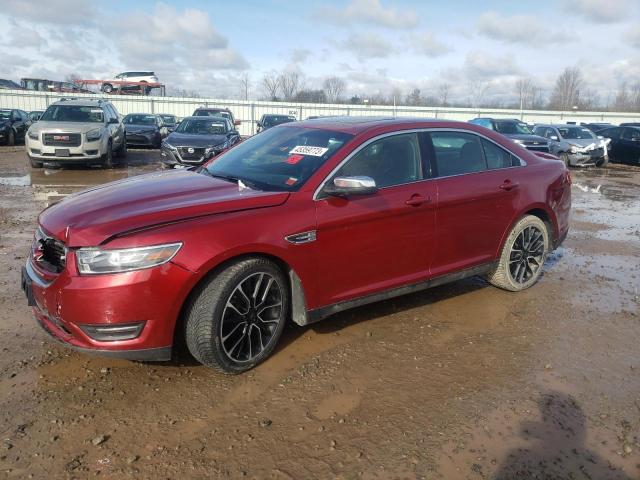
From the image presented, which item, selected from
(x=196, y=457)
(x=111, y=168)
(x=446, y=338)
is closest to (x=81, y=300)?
(x=196, y=457)

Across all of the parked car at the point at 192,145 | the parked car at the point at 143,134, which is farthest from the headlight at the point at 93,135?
the parked car at the point at 143,134

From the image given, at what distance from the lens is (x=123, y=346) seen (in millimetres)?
2963

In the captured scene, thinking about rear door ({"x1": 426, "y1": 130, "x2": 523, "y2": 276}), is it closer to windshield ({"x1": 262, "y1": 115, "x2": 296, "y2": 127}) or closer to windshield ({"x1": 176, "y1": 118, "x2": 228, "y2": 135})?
windshield ({"x1": 176, "y1": 118, "x2": 228, "y2": 135})

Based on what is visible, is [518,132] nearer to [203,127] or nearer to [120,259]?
[203,127]

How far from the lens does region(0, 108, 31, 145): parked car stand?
2031 centimetres

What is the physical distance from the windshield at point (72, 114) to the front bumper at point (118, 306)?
11823 millimetres

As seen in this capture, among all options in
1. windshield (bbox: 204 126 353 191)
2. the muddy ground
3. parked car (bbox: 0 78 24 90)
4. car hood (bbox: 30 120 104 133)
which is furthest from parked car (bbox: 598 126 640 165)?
parked car (bbox: 0 78 24 90)

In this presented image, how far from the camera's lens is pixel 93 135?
12828mm

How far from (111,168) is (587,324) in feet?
43.2

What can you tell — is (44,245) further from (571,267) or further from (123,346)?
(571,267)

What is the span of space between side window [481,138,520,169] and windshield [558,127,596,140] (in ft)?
54.1

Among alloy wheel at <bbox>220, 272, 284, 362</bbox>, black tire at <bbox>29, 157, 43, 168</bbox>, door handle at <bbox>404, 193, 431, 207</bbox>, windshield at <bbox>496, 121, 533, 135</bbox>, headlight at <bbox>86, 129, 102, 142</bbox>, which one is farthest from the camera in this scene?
windshield at <bbox>496, 121, 533, 135</bbox>

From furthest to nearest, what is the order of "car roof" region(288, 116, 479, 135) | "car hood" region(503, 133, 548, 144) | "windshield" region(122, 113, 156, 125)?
"windshield" region(122, 113, 156, 125) < "car hood" region(503, 133, 548, 144) < "car roof" region(288, 116, 479, 135)

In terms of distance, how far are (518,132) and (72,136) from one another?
46.4 ft
